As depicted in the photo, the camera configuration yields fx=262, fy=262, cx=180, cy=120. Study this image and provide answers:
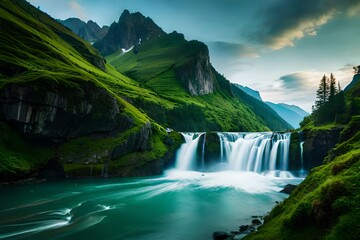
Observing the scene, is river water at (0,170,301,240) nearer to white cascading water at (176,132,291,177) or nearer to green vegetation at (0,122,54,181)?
green vegetation at (0,122,54,181)

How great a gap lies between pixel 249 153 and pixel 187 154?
56.3ft

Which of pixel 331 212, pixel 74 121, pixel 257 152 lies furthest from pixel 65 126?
pixel 331 212

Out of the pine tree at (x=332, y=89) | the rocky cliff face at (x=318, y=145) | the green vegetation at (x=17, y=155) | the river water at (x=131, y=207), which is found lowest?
the river water at (x=131, y=207)

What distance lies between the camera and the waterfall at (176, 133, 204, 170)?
7212 cm

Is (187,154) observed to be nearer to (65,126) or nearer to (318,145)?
(318,145)

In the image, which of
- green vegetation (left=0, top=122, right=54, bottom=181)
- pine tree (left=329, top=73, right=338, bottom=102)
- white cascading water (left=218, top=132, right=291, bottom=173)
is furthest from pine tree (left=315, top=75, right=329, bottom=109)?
green vegetation (left=0, top=122, right=54, bottom=181)

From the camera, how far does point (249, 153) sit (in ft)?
225

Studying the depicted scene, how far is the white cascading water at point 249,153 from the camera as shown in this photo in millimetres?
63503

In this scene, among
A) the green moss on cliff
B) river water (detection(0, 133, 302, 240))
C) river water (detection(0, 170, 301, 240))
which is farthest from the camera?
river water (detection(0, 133, 302, 240))

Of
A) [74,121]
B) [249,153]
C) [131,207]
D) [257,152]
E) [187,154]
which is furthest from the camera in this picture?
[187,154]

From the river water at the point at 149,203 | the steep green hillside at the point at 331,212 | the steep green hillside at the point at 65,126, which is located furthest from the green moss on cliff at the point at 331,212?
the steep green hillside at the point at 65,126

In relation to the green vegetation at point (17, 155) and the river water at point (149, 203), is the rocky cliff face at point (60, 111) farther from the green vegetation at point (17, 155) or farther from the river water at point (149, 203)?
the river water at point (149, 203)

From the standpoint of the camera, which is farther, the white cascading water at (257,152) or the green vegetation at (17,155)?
the white cascading water at (257,152)

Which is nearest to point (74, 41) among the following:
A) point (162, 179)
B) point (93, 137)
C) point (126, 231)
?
point (93, 137)
